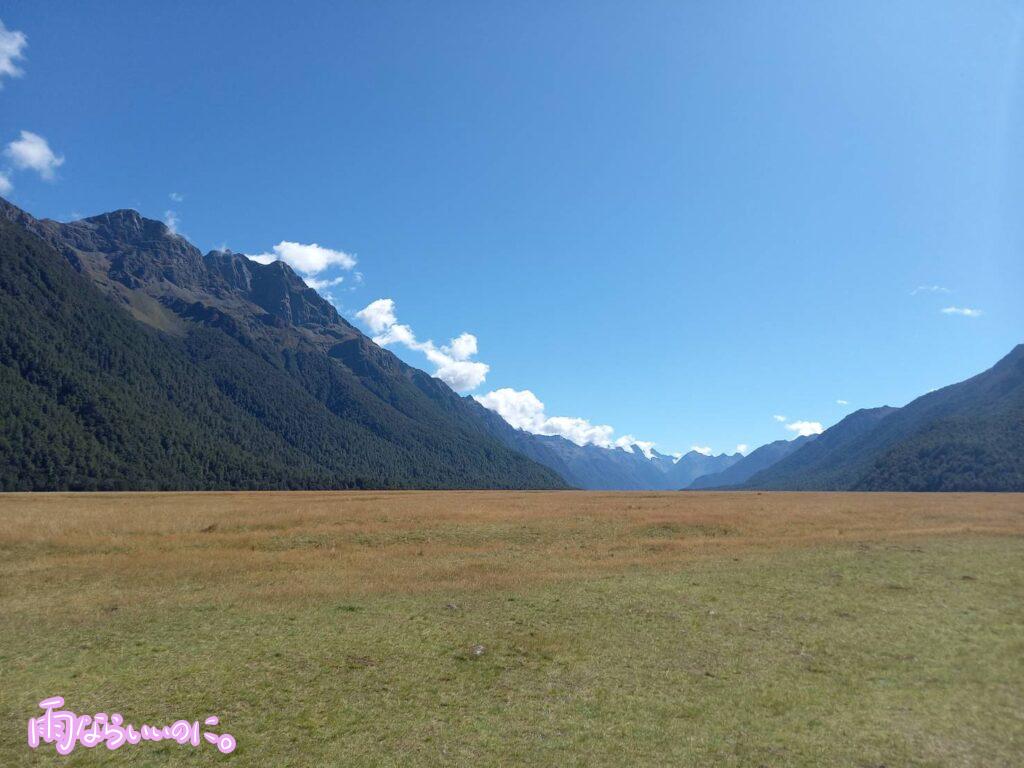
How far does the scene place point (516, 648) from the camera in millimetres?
17984

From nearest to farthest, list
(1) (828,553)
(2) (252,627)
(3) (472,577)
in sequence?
(2) (252,627), (3) (472,577), (1) (828,553)

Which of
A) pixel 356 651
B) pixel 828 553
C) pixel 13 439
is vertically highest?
pixel 13 439

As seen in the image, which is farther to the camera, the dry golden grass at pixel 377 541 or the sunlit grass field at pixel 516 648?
the dry golden grass at pixel 377 541

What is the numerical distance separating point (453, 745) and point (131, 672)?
413 inches

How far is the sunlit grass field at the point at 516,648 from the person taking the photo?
469 inches

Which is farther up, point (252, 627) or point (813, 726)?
point (252, 627)

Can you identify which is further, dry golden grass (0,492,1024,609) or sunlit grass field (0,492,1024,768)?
dry golden grass (0,492,1024,609)

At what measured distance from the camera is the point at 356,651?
1744 centimetres

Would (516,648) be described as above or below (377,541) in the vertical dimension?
below

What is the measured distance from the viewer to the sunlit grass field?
39.1 feet

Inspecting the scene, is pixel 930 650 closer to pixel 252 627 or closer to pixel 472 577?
pixel 472 577

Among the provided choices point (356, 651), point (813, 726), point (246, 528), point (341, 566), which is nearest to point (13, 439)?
point (246, 528)

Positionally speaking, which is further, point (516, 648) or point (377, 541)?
point (377, 541)

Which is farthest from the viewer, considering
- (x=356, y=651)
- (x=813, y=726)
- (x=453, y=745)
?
(x=356, y=651)
